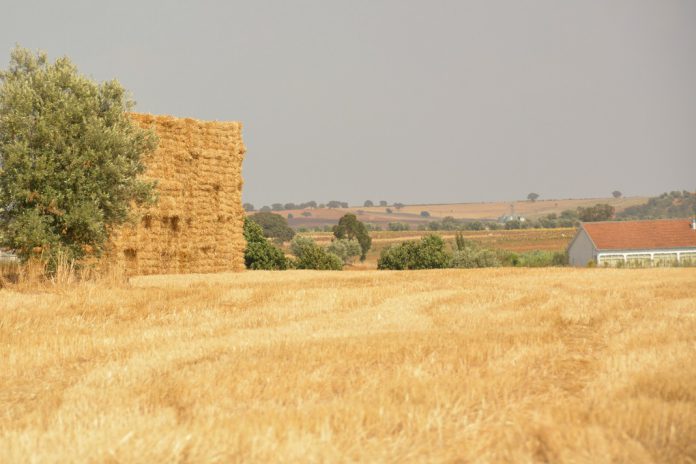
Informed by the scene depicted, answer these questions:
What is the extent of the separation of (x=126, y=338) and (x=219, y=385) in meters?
4.68

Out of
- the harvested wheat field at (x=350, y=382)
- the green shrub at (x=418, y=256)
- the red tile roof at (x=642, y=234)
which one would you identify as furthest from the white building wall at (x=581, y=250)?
the harvested wheat field at (x=350, y=382)

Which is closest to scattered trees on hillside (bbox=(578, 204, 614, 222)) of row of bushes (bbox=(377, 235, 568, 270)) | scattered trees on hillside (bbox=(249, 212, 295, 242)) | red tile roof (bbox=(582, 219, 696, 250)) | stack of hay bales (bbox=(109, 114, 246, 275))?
scattered trees on hillside (bbox=(249, 212, 295, 242))

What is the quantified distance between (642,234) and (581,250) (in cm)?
536

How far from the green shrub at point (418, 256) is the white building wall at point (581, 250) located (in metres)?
18.8

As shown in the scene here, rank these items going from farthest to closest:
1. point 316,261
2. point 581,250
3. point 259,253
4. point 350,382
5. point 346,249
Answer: point 346,249 → point 581,250 → point 316,261 → point 259,253 → point 350,382

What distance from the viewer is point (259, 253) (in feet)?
144

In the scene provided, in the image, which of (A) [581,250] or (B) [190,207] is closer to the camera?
(B) [190,207]

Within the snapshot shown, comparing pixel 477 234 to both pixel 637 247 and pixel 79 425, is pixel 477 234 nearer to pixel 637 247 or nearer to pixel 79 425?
pixel 637 247

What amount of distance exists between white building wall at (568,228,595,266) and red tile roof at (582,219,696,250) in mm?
1040

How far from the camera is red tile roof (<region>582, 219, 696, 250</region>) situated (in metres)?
65.7

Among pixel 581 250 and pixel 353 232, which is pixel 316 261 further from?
pixel 353 232

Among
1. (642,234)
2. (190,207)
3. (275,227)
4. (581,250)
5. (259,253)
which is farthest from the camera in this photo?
(275,227)

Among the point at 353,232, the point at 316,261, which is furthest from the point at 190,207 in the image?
the point at 353,232

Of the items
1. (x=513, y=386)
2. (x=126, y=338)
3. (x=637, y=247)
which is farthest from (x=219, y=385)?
(x=637, y=247)
